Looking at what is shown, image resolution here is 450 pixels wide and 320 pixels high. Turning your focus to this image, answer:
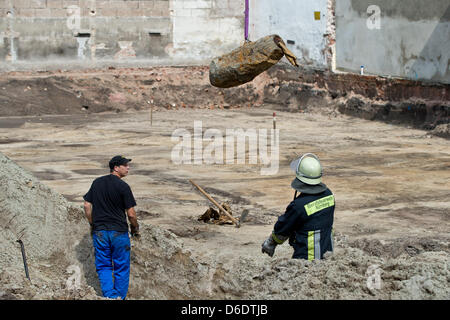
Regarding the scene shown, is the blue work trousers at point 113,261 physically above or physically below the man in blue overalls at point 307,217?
below

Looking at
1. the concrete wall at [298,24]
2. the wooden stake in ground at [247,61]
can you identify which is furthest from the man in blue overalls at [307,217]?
the concrete wall at [298,24]

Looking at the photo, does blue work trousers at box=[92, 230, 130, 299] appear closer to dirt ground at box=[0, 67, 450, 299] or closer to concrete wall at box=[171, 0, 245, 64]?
dirt ground at box=[0, 67, 450, 299]

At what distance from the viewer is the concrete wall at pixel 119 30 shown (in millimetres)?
24719

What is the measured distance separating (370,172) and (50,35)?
1507cm

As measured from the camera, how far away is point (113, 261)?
734 cm

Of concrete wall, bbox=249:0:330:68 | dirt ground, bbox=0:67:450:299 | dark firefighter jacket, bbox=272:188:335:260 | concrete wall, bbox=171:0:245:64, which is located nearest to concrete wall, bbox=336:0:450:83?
concrete wall, bbox=249:0:330:68

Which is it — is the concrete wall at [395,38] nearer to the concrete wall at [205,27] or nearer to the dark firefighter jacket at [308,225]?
the concrete wall at [205,27]

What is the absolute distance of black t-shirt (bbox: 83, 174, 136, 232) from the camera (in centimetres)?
716

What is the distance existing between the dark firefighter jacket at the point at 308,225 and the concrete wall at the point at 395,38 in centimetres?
1311

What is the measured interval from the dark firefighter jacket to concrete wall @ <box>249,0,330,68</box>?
17918 millimetres

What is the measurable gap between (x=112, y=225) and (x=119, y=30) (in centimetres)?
1958

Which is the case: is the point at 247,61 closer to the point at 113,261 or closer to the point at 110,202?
the point at 110,202
